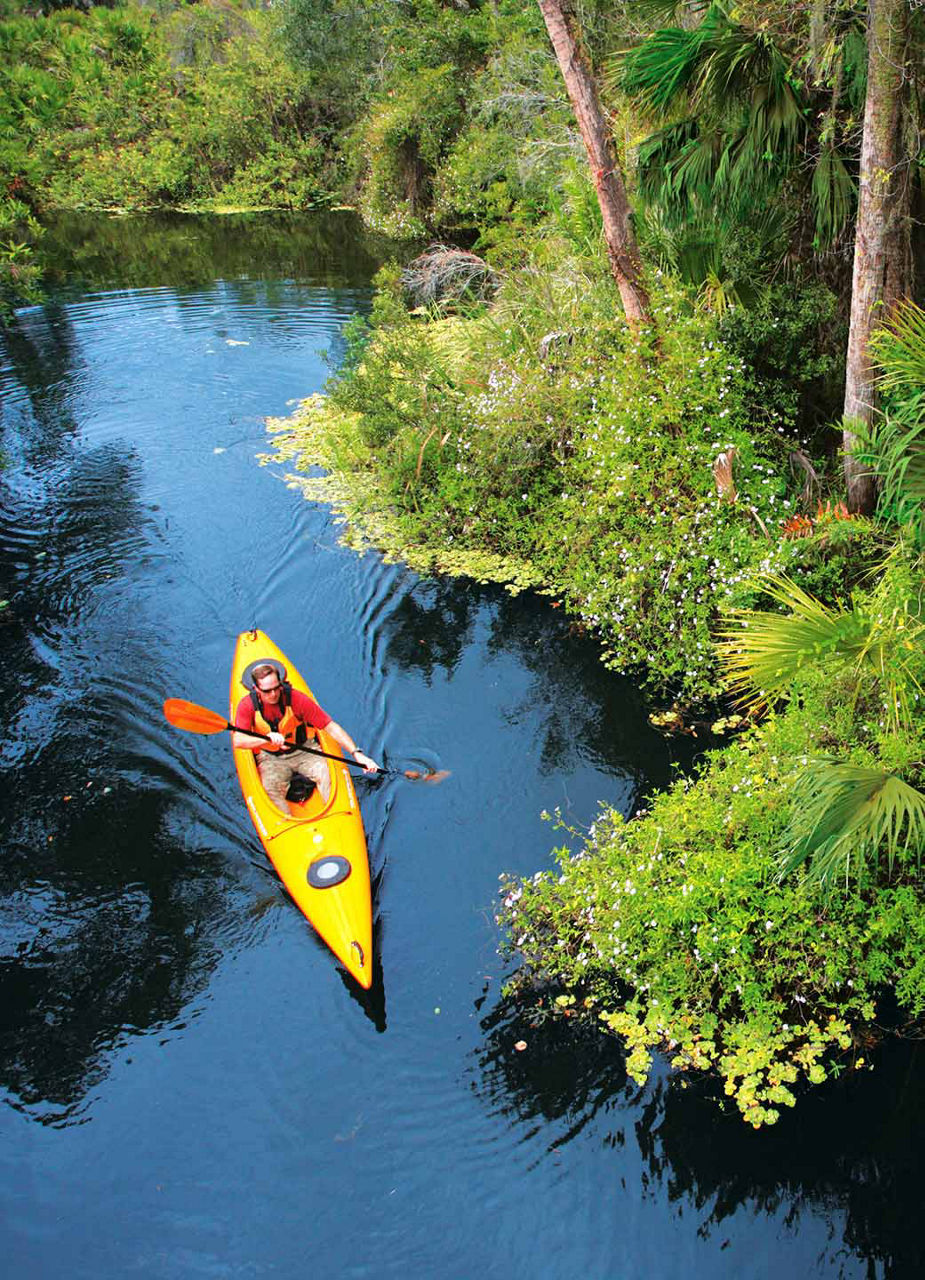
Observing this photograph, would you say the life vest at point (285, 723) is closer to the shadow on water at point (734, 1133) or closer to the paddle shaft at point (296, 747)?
the paddle shaft at point (296, 747)

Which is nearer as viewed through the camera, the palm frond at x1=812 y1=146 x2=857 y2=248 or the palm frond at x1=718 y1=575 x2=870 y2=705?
the palm frond at x1=718 y1=575 x2=870 y2=705

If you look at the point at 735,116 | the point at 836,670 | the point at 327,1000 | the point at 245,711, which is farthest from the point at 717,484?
the point at 327,1000

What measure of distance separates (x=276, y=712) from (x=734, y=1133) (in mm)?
3867

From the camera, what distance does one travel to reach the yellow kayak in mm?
5492

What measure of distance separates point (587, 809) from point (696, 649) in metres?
1.71

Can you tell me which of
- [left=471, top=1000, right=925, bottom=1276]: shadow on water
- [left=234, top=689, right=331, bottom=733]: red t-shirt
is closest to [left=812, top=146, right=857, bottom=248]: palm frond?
[left=234, top=689, right=331, bottom=733]: red t-shirt

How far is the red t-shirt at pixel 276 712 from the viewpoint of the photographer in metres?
6.48

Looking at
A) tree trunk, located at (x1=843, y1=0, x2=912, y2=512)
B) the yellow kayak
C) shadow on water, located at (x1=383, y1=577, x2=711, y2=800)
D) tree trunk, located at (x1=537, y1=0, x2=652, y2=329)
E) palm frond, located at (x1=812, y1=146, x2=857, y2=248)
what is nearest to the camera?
the yellow kayak

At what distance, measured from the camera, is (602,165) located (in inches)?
319

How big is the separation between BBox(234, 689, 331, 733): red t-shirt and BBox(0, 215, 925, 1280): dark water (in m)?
0.71

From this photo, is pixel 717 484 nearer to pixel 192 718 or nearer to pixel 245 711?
pixel 245 711

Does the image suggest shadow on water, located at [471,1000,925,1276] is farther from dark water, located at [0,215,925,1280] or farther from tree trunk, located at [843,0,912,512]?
tree trunk, located at [843,0,912,512]

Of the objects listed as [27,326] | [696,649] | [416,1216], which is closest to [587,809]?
[696,649]

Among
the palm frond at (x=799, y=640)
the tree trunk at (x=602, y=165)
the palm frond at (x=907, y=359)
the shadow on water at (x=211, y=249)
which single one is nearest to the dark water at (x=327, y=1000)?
the palm frond at (x=799, y=640)
